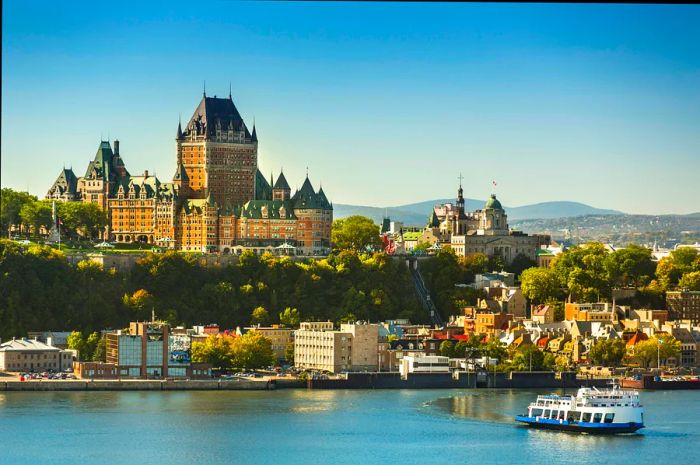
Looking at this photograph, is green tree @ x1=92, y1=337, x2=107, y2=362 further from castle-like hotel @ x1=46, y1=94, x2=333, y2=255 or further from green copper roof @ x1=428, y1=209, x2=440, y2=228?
green copper roof @ x1=428, y1=209, x2=440, y2=228

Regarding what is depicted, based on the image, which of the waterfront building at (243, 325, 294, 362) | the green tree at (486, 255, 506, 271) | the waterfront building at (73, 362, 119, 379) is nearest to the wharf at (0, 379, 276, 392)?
the waterfront building at (73, 362, 119, 379)

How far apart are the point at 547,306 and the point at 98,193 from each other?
12056mm

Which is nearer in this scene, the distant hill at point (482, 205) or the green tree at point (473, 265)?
the green tree at point (473, 265)

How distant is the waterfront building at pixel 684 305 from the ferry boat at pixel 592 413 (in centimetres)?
1502

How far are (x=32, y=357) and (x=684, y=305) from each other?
16770 millimetres

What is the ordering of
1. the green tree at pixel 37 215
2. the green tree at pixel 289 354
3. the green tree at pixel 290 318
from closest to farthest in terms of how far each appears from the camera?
1. the green tree at pixel 289 354
2. the green tree at pixel 290 318
3. the green tree at pixel 37 215

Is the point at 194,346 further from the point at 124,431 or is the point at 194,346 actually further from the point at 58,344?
the point at 124,431

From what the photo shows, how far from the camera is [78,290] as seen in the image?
35719 millimetres

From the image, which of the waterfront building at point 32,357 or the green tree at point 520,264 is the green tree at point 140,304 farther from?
the green tree at point 520,264

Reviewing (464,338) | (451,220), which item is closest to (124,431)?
(464,338)

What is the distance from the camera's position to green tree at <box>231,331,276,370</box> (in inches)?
1283

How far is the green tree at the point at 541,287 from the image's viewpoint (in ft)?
133

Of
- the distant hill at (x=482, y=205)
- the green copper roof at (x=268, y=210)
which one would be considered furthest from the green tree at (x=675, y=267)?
the distant hill at (x=482, y=205)

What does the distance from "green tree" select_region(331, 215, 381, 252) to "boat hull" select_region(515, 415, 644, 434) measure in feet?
63.4
